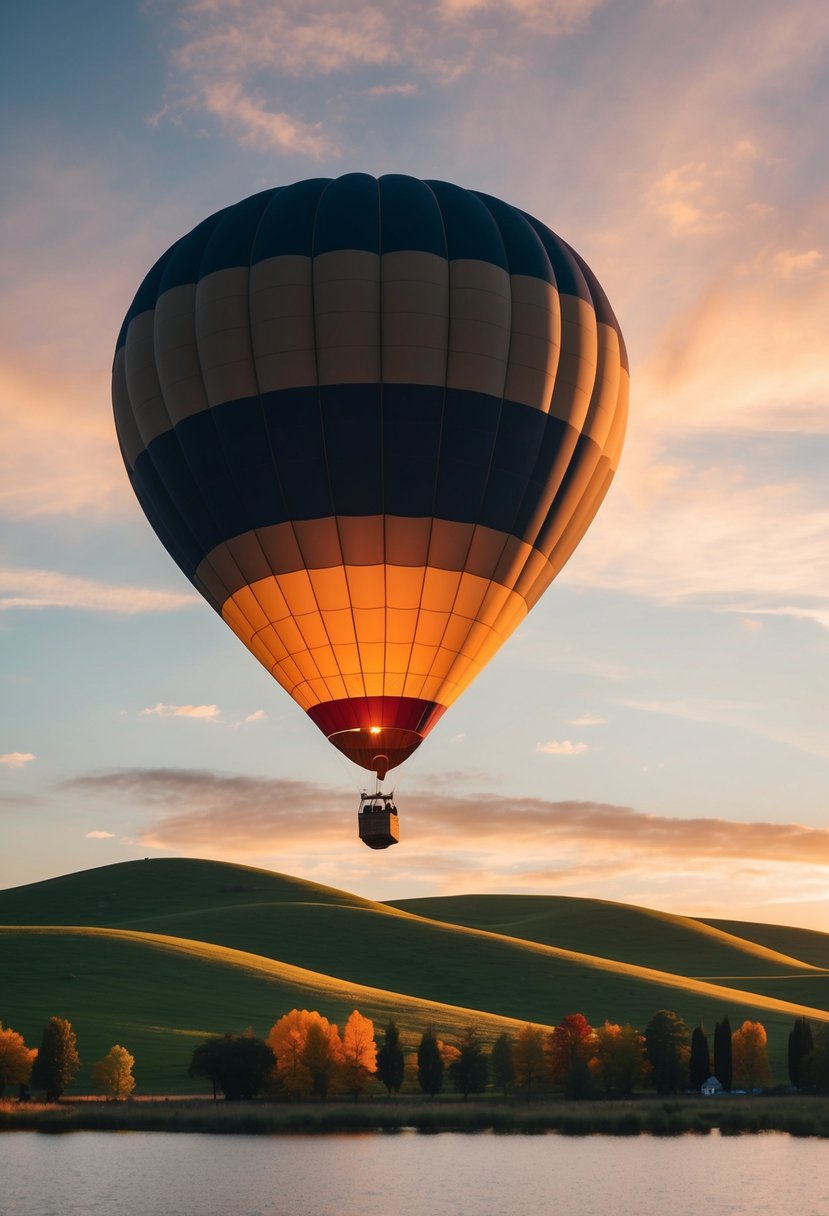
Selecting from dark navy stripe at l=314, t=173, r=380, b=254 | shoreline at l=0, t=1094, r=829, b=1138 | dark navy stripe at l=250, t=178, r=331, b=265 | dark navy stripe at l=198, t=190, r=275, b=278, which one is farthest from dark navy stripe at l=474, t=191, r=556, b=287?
shoreline at l=0, t=1094, r=829, b=1138

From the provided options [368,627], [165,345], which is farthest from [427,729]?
[165,345]

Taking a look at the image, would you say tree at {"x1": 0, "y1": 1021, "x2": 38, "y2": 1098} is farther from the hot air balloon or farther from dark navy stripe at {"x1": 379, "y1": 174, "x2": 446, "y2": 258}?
dark navy stripe at {"x1": 379, "y1": 174, "x2": 446, "y2": 258}

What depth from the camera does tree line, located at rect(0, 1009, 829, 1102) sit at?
255 feet

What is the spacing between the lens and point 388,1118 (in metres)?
72.7

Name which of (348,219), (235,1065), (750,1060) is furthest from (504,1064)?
(348,219)

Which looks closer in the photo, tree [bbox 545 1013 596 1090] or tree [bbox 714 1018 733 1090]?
tree [bbox 545 1013 596 1090]

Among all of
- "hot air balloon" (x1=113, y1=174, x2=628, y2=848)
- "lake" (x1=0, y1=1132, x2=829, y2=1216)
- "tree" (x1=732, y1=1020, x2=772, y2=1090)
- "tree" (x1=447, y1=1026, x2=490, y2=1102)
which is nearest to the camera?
"hot air balloon" (x1=113, y1=174, x2=628, y2=848)

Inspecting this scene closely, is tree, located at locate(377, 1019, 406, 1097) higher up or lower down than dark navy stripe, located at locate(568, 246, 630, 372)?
lower down

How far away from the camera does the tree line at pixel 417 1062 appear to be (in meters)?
77.9

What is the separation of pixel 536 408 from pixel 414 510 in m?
5.09

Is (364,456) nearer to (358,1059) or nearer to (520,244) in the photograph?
(520,244)

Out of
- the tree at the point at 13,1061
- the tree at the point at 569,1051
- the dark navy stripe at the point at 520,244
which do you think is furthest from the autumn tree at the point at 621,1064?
the dark navy stripe at the point at 520,244

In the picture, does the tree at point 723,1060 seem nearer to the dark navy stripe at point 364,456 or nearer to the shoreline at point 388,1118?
the shoreline at point 388,1118

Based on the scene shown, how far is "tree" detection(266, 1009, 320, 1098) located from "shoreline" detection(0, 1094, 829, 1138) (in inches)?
59.5
